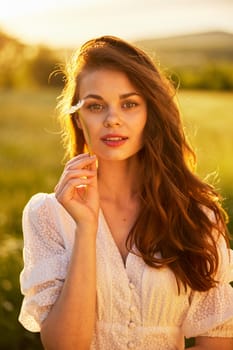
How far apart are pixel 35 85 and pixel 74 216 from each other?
469 cm

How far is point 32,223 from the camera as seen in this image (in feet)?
9.37

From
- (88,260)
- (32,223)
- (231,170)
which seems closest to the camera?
(88,260)

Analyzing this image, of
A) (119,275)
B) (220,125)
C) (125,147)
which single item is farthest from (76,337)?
(220,125)

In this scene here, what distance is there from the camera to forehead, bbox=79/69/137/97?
274 centimetres

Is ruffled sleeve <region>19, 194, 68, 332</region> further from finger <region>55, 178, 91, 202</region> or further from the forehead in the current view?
the forehead

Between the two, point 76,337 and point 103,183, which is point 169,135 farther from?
point 76,337

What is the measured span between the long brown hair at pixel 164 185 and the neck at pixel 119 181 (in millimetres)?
43

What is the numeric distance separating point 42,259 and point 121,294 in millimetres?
311

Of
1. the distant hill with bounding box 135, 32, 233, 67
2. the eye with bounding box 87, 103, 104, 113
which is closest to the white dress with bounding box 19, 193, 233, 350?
the eye with bounding box 87, 103, 104, 113

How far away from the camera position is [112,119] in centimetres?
270

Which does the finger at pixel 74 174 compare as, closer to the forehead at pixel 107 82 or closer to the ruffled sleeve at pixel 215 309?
the forehead at pixel 107 82

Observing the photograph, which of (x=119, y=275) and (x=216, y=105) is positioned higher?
(x=216, y=105)

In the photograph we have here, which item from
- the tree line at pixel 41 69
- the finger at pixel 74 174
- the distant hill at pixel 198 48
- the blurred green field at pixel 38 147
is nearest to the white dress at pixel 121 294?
the finger at pixel 74 174

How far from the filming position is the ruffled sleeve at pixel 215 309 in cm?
285
